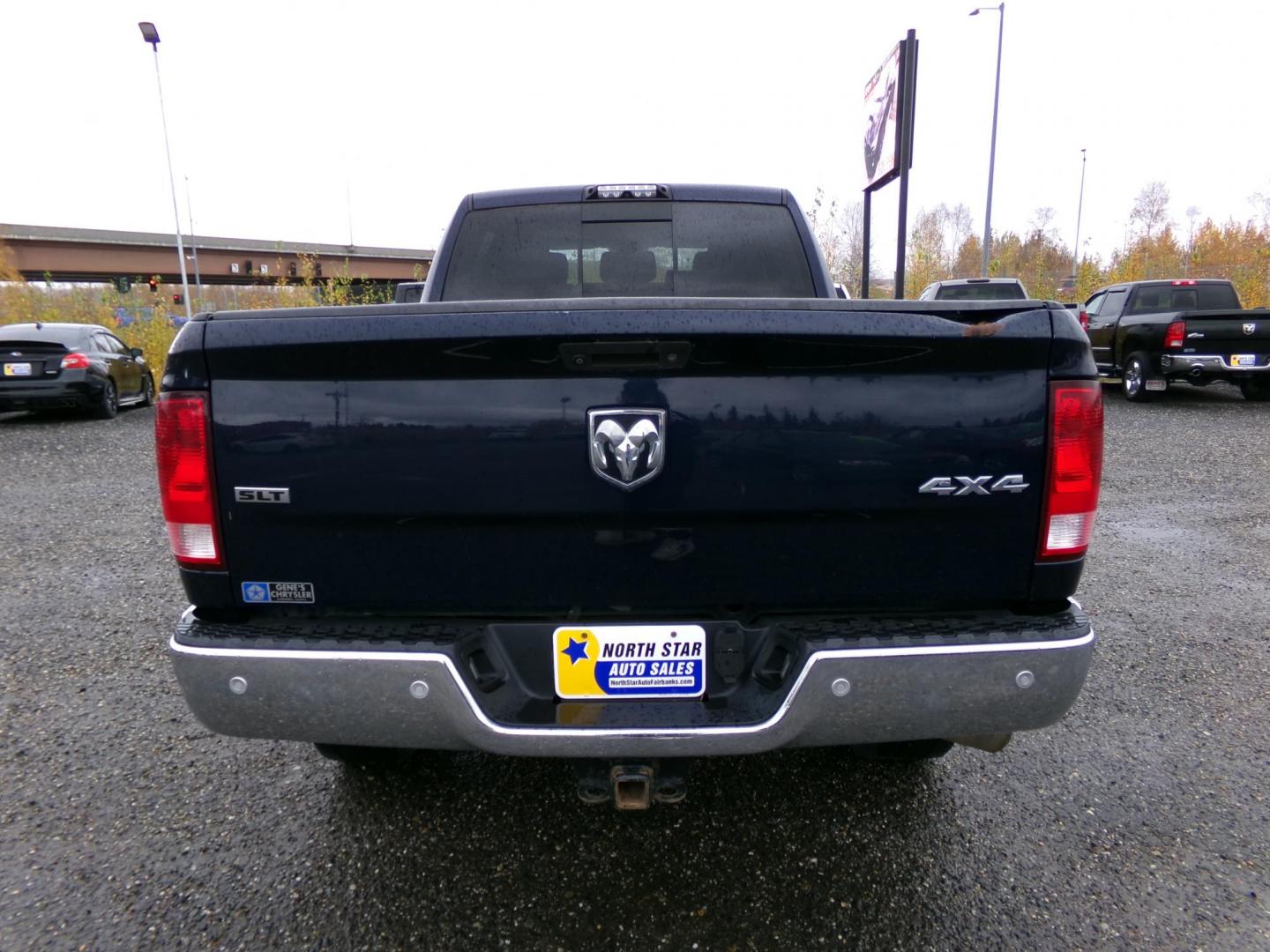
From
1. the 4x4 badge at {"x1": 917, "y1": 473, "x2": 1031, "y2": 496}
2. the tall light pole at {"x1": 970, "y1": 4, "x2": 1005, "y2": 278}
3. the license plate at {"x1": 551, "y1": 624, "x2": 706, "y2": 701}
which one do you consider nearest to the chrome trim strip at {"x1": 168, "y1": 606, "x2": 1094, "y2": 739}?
the license plate at {"x1": 551, "y1": 624, "x2": 706, "y2": 701}

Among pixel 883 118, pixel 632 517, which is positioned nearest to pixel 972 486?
pixel 632 517

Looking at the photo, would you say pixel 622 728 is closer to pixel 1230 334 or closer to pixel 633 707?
pixel 633 707

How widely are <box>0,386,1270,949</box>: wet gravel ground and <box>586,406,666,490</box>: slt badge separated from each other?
3.99 ft

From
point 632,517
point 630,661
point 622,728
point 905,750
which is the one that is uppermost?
point 632,517

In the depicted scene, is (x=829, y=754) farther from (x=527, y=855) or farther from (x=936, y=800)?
(x=527, y=855)

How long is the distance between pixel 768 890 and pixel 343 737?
1231 millimetres

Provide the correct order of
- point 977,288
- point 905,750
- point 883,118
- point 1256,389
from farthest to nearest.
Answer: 1. point 977,288
2. point 1256,389
3. point 883,118
4. point 905,750

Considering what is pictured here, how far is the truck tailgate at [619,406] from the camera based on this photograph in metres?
1.74

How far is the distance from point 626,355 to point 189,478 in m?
1.05

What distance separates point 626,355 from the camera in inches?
68.7

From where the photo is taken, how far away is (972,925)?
2.03 m

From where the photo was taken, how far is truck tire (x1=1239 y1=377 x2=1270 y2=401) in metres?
12.5

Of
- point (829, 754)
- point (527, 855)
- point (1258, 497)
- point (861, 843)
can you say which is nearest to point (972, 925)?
point (861, 843)

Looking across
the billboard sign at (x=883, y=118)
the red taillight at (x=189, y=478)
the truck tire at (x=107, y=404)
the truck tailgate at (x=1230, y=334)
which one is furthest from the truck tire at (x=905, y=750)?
the truck tire at (x=107, y=404)
